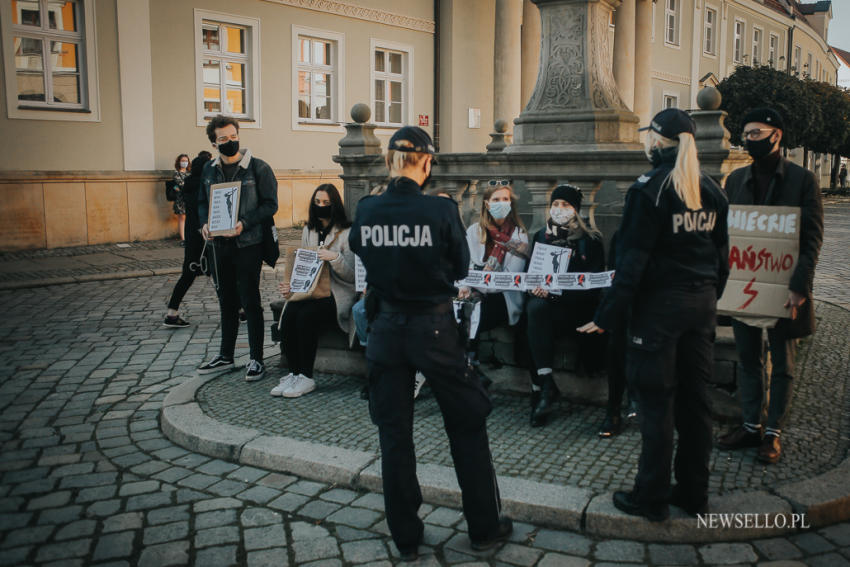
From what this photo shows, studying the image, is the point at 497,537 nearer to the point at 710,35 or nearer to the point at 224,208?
the point at 224,208

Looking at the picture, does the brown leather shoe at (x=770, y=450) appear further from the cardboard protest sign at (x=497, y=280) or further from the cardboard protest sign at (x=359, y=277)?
the cardboard protest sign at (x=359, y=277)

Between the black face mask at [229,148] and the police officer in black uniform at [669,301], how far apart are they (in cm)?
381

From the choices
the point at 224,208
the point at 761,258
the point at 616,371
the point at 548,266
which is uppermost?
the point at 224,208

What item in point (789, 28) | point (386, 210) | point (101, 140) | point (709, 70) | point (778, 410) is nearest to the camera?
point (386, 210)

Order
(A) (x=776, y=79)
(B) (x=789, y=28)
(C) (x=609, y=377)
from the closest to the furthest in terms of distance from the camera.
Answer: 1. (C) (x=609, y=377)
2. (A) (x=776, y=79)
3. (B) (x=789, y=28)

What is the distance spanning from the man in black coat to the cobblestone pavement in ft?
0.79

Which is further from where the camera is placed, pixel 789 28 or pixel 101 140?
pixel 789 28

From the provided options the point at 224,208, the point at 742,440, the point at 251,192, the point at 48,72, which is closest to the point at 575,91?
the point at 251,192

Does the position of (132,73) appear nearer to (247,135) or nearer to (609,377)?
(247,135)

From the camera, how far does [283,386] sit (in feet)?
19.7

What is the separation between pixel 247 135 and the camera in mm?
18344

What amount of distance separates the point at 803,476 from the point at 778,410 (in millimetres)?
449

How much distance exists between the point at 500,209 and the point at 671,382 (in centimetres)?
237

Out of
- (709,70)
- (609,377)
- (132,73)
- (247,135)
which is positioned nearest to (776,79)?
(709,70)
